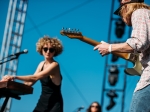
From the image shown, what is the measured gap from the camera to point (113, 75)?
13555 mm

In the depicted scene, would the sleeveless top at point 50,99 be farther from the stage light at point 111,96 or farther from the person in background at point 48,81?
the stage light at point 111,96

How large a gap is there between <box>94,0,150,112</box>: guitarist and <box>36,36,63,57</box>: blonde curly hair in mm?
2303

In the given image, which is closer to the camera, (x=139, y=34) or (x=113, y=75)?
(x=139, y=34)

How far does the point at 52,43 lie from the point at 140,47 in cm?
254

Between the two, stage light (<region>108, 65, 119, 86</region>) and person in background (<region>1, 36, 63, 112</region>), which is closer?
person in background (<region>1, 36, 63, 112</region>)

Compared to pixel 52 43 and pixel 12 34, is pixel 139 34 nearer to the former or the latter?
pixel 52 43

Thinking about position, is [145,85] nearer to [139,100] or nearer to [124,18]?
[139,100]

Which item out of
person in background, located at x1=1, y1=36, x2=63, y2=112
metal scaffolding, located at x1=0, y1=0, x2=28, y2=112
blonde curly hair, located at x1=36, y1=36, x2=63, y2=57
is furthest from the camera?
metal scaffolding, located at x1=0, y1=0, x2=28, y2=112

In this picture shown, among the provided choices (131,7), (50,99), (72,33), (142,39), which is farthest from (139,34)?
(50,99)

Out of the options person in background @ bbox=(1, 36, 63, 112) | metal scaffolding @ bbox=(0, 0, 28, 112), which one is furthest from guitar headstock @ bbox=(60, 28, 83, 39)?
metal scaffolding @ bbox=(0, 0, 28, 112)

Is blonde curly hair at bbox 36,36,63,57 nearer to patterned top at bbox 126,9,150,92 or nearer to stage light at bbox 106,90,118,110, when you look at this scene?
patterned top at bbox 126,9,150,92

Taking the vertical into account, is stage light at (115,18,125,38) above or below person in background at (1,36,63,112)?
above

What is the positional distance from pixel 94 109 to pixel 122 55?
1.26 m

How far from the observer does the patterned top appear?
2.22 meters
